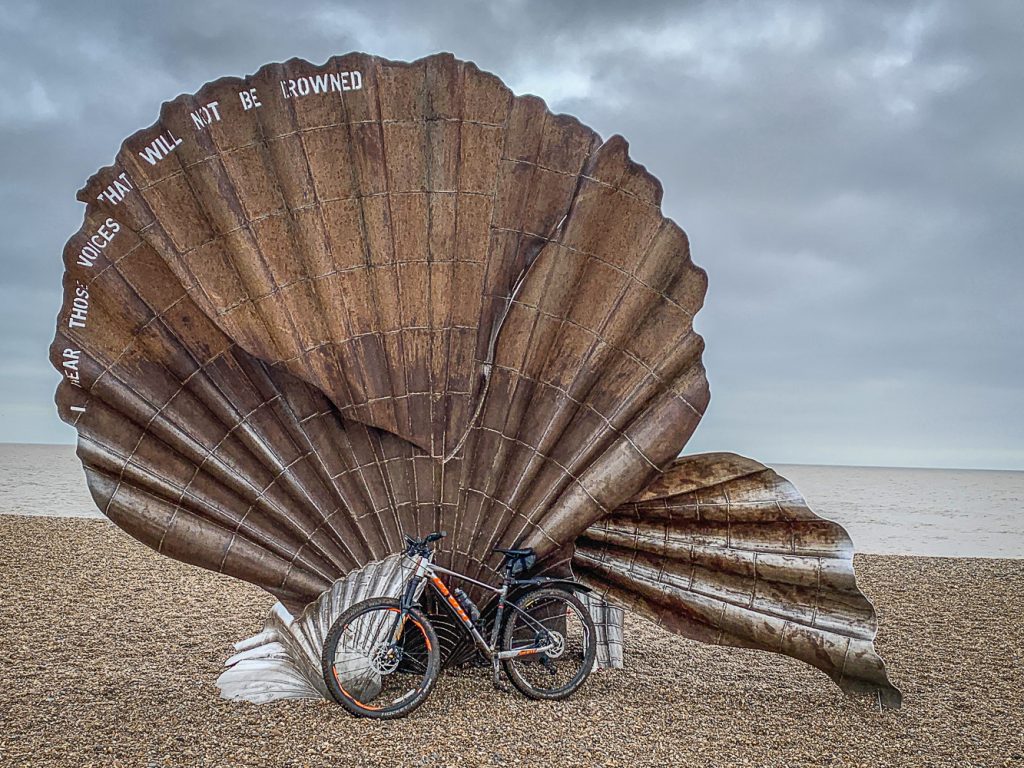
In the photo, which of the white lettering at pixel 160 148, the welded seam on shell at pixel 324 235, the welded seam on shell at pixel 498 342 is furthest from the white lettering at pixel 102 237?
the welded seam on shell at pixel 498 342

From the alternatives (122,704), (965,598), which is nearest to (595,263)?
(122,704)

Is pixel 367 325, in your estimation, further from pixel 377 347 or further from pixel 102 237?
pixel 102 237

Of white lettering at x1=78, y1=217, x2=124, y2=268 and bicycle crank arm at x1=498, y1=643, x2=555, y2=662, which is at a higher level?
white lettering at x1=78, y1=217, x2=124, y2=268

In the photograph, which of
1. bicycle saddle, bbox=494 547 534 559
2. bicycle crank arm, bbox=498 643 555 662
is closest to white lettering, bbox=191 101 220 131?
bicycle saddle, bbox=494 547 534 559

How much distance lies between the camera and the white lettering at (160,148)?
19.0ft

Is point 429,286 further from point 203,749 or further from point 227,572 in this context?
point 203,749

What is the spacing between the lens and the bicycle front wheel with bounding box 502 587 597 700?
580cm

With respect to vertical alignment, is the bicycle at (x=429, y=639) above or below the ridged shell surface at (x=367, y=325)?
below

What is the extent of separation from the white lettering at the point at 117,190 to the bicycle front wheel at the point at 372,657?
9.65 ft

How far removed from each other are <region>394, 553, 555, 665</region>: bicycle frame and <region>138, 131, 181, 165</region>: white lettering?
117 inches

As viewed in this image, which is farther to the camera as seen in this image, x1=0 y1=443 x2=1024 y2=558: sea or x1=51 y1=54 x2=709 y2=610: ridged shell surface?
x1=0 y1=443 x2=1024 y2=558: sea

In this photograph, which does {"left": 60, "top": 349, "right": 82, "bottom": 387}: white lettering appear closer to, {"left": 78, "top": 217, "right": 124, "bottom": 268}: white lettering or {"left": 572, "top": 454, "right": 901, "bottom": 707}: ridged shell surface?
{"left": 78, "top": 217, "right": 124, "bottom": 268}: white lettering

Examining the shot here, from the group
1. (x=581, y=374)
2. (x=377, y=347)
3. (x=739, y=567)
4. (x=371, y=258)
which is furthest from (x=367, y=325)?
(x=739, y=567)

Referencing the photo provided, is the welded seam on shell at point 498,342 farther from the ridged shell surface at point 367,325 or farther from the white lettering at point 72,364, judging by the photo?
the white lettering at point 72,364
